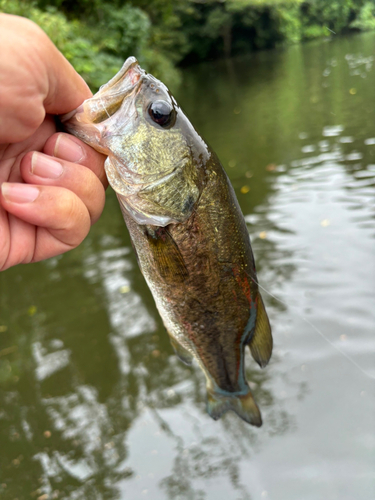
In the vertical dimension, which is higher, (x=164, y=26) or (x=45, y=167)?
(x=45, y=167)

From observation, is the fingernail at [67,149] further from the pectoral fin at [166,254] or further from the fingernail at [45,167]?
the pectoral fin at [166,254]

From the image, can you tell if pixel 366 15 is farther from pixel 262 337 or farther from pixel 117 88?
pixel 262 337

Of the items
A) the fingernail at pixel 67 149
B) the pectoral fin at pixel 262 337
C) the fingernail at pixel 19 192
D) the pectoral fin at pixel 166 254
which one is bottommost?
the pectoral fin at pixel 262 337

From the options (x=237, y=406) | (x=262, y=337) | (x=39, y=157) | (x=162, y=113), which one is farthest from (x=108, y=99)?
(x=237, y=406)

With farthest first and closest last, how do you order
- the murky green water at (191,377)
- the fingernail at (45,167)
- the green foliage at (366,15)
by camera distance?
the murky green water at (191,377) < the green foliage at (366,15) < the fingernail at (45,167)

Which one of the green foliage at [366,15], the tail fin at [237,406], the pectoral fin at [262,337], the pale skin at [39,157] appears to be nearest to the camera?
the pale skin at [39,157]

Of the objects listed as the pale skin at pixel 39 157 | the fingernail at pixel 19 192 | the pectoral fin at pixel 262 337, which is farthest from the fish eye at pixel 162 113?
the pectoral fin at pixel 262 337

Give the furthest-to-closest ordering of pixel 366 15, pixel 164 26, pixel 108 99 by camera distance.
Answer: pixel 164 26 → pixel 366 15 → pixel 108 99

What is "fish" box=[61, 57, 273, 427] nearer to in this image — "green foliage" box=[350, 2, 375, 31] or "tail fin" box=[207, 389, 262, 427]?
"tail fin" box=[207, 389, 262, 427]

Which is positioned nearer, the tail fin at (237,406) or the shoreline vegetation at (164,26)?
the tail fin at (237,406)
